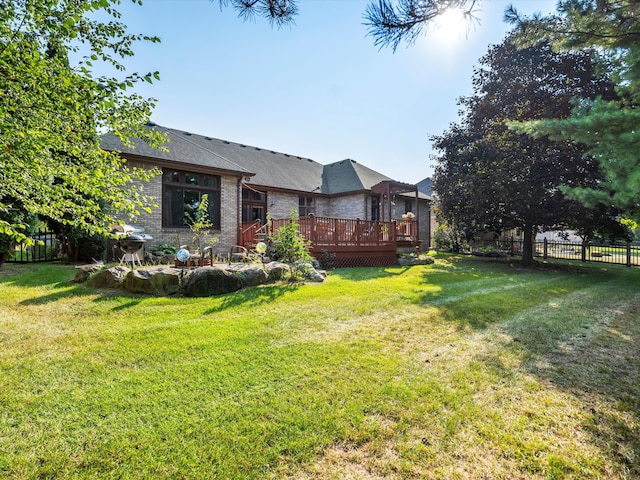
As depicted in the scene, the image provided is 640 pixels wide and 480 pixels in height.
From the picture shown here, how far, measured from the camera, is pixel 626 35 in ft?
12.3

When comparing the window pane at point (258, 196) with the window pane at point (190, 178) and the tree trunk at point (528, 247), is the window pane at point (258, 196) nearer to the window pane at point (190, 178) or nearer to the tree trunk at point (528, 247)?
the window pane at point (190, 178)

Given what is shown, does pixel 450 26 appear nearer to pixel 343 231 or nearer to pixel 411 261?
pixel 343 231

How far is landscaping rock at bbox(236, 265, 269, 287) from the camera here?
21.9 ft

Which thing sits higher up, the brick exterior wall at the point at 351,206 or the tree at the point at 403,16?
the tree at the point at 403,16

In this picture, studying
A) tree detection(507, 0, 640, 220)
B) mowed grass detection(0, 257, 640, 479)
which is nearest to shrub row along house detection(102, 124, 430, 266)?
mowed grass detection(0, 257, 640, 479)

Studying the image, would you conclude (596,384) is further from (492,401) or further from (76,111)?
(76,111)

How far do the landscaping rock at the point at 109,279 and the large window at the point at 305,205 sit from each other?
429 inches

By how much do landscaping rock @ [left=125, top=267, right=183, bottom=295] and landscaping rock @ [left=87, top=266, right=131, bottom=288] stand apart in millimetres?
193

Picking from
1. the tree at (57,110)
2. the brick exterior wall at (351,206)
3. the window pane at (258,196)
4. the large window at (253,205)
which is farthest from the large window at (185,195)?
the brick exterior wall at (351,206)

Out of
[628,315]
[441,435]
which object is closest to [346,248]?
[628,315]

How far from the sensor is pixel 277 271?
7348mm

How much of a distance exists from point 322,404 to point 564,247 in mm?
20101

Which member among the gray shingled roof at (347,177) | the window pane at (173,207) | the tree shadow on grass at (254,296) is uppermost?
the gray shingled roof at (347,177)

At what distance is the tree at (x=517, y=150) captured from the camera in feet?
35.9
